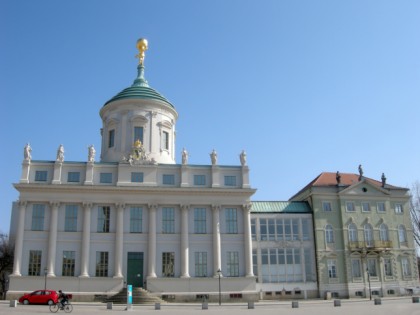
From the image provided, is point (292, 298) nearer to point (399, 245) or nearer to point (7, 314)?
point (399, 245)

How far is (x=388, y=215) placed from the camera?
59125 mm

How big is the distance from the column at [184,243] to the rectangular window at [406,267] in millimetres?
27133

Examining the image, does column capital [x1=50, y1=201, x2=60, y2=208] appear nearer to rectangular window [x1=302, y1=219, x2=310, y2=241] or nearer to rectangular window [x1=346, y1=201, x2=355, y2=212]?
rectangular window [x1=302, y1=219, x2=310, y2=241]

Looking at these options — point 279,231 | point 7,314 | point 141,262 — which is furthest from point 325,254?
point 7,314

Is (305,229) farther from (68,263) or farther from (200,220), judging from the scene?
(68,263)

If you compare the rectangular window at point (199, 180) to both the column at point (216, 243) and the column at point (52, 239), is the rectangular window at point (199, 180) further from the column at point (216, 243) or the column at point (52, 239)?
the column at point (52, 239)

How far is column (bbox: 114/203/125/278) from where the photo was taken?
4850 cm

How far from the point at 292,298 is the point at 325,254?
6.49m

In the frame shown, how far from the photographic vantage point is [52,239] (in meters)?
48.6

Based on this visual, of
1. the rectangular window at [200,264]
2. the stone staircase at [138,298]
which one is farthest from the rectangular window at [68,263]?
the rectangular window at [200,264]

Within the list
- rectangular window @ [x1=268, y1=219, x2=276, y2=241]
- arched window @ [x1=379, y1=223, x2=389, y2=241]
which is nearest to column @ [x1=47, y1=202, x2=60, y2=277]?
rectangular window @ [x1=268, y1=219, x2=276, y2=241]

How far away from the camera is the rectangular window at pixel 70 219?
49719mm

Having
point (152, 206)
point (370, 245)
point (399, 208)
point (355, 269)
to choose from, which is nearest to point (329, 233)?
point (355, 269)

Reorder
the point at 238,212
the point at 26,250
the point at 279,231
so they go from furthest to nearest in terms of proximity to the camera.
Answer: the point at 279,231 < the point at 238,212 < the point at 26,250
